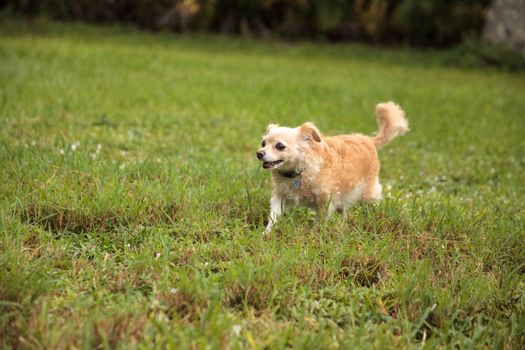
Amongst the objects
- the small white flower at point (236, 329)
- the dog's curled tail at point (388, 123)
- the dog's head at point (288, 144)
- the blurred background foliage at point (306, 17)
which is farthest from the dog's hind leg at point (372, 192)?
the blurred background foliage at point (306, 17)

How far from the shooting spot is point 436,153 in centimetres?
807

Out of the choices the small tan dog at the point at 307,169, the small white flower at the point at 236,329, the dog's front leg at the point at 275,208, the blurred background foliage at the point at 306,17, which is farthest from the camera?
the blurred background foliage at the point at 306,17

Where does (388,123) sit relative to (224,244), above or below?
above

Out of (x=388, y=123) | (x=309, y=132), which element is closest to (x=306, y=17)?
(x=388, y=123)

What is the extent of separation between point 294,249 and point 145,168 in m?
2.02

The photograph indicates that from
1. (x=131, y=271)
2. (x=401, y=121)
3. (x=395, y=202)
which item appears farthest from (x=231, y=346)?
(x=401, y=121)

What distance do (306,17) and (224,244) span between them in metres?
20.2

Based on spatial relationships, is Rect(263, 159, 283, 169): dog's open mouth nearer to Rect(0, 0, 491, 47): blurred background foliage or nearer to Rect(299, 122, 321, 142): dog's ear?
Rect(299, 122, 321, 142): dog's ear

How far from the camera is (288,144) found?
4.41 metres

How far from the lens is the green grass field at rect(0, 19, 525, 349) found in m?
2.93

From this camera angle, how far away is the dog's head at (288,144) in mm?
4309

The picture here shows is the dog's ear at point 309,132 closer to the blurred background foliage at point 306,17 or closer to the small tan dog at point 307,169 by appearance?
the small tan dog at point 307,169

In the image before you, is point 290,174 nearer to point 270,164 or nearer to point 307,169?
point 307,169

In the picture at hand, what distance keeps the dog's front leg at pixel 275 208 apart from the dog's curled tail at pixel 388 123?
1564 millimetres
